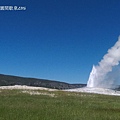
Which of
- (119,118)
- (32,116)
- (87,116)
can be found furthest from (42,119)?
(119,118)

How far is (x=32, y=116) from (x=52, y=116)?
195 centimetres

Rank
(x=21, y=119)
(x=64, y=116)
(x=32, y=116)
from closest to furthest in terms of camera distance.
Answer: (x=21, y=119)
(x=32, y=116)
(x=64, y=116)

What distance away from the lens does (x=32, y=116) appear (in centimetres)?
2606

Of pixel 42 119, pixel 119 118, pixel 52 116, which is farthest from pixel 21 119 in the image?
pixel 119 118

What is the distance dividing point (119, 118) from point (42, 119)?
7.24 meters

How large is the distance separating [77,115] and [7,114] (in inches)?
251

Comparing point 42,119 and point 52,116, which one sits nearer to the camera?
point 42,119

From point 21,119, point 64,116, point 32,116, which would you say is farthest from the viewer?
point 64,116

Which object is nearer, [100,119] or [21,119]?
[21,119]

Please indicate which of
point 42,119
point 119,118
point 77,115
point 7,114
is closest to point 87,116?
point 77,115

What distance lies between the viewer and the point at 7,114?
2638cm

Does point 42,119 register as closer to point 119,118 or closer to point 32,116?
point 32,116

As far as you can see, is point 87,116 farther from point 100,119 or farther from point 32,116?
point 32,116

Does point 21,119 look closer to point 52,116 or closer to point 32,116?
point 32,116
